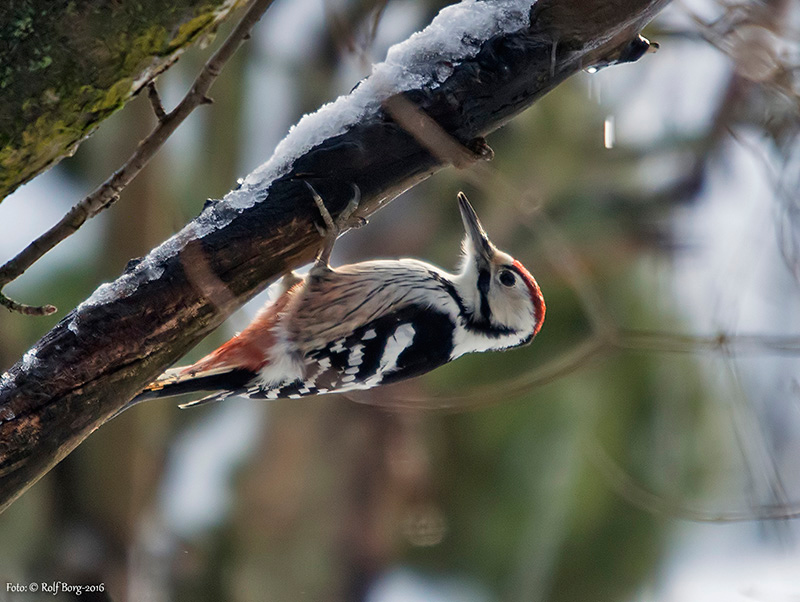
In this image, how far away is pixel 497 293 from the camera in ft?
12.5

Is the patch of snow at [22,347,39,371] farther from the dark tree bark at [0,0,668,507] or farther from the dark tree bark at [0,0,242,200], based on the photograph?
the dark tree bark at [0,0,242,200]

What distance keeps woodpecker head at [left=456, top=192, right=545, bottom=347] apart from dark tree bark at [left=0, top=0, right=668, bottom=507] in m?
1.30

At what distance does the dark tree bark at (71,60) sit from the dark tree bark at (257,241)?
46 cm

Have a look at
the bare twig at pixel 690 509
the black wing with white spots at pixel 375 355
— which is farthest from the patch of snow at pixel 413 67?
the bare twig at pixel 690 509

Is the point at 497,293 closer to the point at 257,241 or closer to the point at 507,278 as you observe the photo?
the point at 507,278

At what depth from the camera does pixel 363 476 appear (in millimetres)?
8859

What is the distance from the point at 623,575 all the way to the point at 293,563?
14.4 ft

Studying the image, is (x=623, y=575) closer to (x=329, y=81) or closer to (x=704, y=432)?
(x=704, y=432)

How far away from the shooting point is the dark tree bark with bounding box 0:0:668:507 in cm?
212

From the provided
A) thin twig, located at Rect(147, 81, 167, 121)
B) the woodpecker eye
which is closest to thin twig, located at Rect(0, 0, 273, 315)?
thin twig, located at Rect(147, 81, 167, 121)

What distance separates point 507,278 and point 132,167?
2.06 meters

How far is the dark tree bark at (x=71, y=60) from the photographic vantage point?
68.5 inches

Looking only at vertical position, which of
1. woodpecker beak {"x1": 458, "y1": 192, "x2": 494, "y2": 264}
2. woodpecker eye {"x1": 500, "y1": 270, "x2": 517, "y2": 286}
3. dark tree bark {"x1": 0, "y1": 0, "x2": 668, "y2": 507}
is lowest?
dark tree bark {"x1": 0, "y1": 0, "x2": 668, "y2": 507}

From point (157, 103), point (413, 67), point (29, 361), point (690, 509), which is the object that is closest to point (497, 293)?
point (690, 509)
